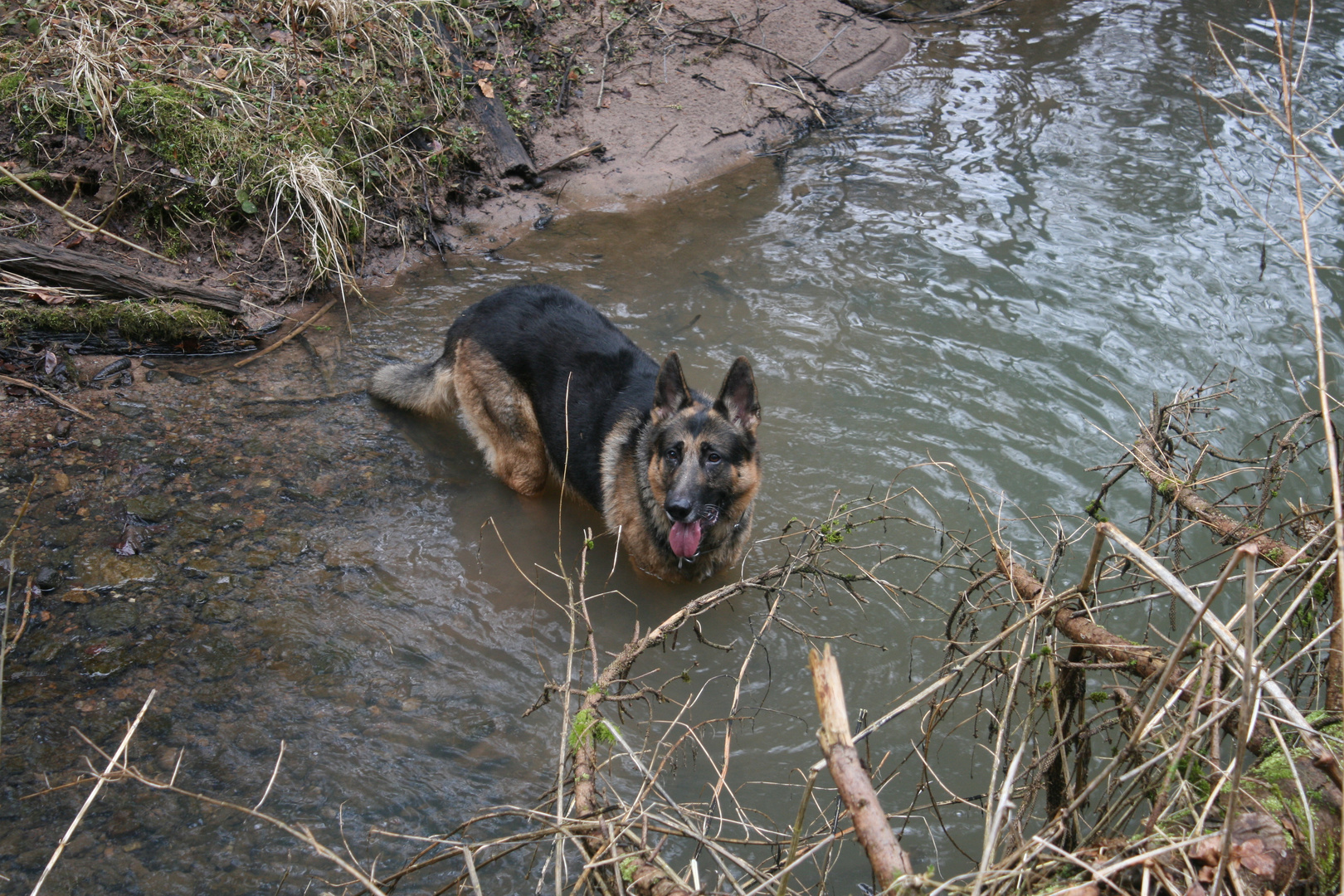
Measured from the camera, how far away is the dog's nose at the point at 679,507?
13.6 feet

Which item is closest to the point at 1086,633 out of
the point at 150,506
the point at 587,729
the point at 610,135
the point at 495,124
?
the point at 587,729

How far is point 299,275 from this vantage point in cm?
652

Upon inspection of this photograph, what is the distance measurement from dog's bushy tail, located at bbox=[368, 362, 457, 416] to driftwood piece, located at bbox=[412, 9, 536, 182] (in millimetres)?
3260

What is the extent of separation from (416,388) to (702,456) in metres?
2.34

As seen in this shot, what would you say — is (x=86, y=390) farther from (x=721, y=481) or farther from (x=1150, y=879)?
(x=1150, y=879)

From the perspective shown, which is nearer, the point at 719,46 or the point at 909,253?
the point at 909,253

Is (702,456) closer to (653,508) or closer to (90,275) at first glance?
(653,508)

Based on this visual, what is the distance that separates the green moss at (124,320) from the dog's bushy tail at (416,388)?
53.2 inches

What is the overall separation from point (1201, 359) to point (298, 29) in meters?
8.38

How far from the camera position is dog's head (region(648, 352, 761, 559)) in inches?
168

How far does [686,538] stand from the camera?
4.32 metres

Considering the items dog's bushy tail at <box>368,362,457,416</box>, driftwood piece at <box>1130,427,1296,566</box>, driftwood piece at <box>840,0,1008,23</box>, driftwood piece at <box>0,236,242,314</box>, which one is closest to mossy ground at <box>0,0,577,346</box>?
driftwood piece at <box>0,236,242,314</box>

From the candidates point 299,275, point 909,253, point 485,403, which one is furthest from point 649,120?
point 485,403

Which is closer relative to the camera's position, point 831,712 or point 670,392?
point 831,712
